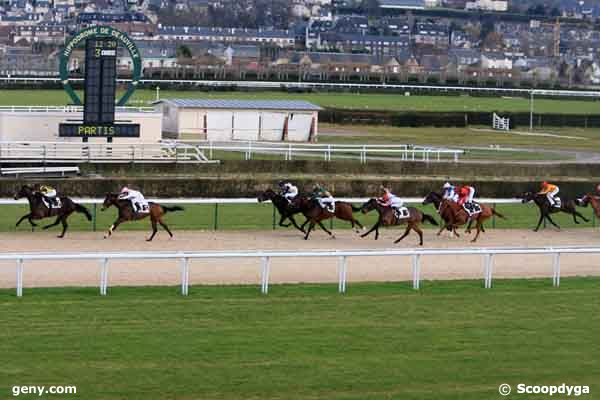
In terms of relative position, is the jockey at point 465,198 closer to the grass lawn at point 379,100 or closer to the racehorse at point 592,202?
the racehorse at point 592,202

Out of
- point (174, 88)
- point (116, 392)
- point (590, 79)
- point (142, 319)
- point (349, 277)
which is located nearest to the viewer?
point (116, 392)

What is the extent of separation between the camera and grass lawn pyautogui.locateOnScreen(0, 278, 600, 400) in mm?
11164

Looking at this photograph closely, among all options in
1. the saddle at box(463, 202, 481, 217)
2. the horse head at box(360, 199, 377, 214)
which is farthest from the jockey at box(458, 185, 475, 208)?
the horse head at box(360, 199, 377, 214)

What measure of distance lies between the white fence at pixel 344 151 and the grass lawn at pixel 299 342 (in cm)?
1680

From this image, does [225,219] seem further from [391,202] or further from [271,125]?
[271,125]

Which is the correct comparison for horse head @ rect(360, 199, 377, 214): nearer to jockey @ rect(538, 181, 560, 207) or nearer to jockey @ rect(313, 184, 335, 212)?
jockey @ rect(313, 184, 335, 212)

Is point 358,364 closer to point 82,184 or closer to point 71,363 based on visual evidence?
point 71,363

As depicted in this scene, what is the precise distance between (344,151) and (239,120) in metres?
6.35

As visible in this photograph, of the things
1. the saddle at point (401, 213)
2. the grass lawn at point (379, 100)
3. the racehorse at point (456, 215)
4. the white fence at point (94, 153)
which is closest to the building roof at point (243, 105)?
the white fence at point (94, 153)

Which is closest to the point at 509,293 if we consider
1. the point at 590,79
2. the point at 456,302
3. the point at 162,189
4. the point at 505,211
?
the point at 456,302

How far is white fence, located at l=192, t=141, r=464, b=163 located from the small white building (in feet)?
9.34

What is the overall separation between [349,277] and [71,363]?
5.59m

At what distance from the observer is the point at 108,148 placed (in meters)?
30.5

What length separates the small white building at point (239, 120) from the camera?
4012 centimetres
